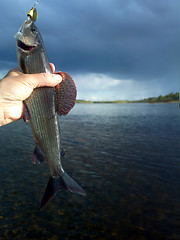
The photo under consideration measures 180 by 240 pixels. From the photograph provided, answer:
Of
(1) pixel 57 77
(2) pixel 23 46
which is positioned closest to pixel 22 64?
(2) pixel 23 46

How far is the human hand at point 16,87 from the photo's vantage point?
3.60m

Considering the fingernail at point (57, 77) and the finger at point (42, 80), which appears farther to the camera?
the fingernail at point (57, 77)

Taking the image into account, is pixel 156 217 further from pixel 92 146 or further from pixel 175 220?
pixel 92 146

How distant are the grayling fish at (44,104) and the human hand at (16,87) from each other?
0.45 feet

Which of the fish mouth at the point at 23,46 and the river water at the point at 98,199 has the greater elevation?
the fish mouth at the point at 23,46

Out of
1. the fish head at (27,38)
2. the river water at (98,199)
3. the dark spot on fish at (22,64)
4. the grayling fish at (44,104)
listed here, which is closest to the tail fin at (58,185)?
the grayling fish at (44,104)

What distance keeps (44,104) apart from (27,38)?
1.19 meters

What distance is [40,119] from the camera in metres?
3.70

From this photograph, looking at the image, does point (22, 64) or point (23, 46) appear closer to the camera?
point (23, 46)

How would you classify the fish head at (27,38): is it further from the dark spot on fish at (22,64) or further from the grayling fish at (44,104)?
the dark spot on fish at (22,64)

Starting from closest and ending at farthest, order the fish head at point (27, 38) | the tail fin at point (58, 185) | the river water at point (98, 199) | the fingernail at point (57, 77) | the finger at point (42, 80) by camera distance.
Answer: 1. the fish head at point (27, 38)
2. the finger at point (42, 80)
3. the fingernail at point (57, 77)
4. the tail fin at point (58, 185)
5. the river water at point (98, 199)

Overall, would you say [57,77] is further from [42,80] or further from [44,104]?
[44,104]

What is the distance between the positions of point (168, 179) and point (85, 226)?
6892 millimetres

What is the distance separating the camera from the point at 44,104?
3.65m
